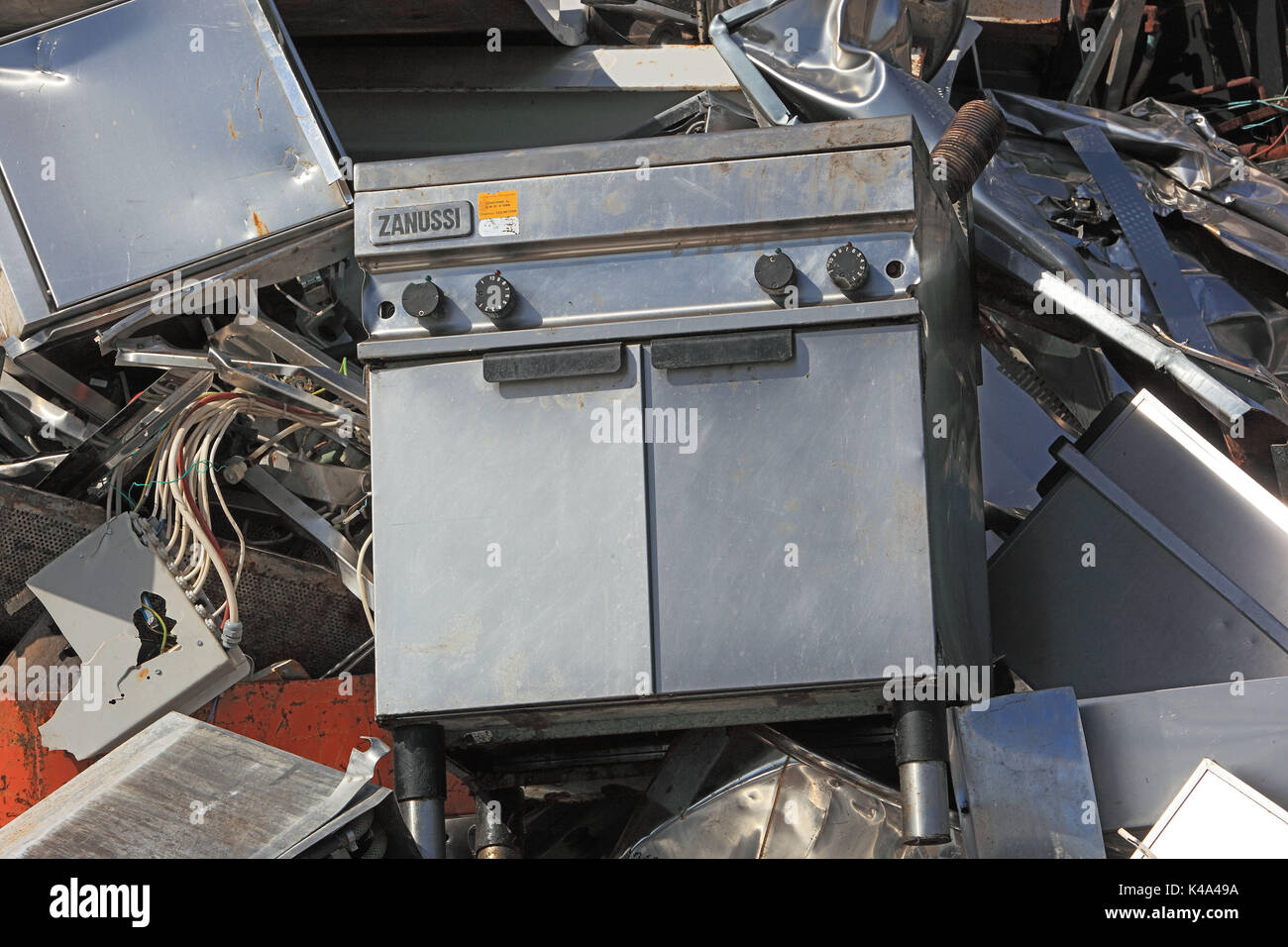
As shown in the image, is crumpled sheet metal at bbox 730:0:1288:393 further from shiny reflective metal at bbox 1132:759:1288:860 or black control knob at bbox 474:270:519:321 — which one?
shiny reflective metal at bbox 1132:759:1288:860

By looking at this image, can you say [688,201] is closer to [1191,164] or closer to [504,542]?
[504,542]

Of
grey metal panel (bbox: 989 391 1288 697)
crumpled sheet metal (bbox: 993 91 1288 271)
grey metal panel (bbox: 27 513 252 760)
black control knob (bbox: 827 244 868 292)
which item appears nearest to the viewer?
black control knob (bbox: 827 244 868 292)

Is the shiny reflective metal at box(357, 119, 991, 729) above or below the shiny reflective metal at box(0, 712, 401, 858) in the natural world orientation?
above

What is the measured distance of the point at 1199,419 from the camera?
337 centimetres

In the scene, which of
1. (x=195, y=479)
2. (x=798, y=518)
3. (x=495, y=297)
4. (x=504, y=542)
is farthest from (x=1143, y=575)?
(x=195, y=479)

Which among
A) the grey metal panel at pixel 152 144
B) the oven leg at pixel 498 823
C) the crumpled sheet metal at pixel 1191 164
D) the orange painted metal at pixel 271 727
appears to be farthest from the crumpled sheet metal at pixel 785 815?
the crumpled sheet metal at pixel 1191 164

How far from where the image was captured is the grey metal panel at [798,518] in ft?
8.16

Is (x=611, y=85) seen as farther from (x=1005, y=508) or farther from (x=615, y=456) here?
(x=615, y=456)

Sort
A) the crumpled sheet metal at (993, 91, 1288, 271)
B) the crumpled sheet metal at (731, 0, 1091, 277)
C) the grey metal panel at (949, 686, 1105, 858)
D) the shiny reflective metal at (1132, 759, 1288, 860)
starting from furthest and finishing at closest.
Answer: the crumpled sheet metal at (993, 91, 1288, 271), the crumpled sheet metal at (731, 0, 1091, 277), the grey metal panel at (949, 686, 1105, 858), the shiny reflective metal at (1132, 759, 1288, 860)

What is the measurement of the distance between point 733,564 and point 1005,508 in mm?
1267

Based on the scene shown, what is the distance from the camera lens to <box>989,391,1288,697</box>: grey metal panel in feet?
9.46

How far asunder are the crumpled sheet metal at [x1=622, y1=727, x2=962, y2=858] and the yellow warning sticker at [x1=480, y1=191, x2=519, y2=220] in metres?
1.08

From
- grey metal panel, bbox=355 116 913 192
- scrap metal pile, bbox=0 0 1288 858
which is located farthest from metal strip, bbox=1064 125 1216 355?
grey metal panel, bbox=355 116 913 192
